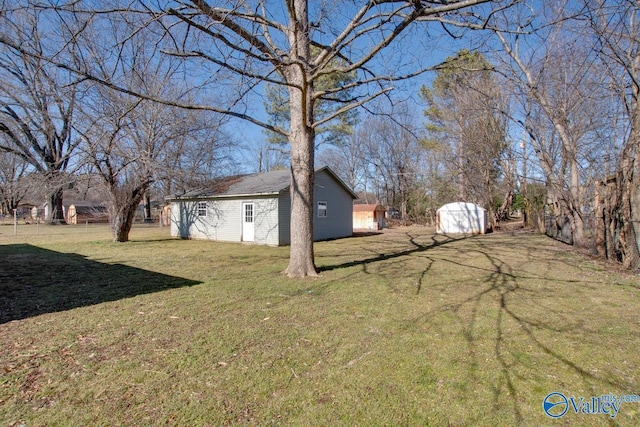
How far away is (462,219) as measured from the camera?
20516 mm

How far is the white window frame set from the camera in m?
16.6

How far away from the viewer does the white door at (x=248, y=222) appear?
1484 centimetres

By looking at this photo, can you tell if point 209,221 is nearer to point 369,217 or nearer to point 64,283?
point 64,283

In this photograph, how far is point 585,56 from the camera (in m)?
8.70

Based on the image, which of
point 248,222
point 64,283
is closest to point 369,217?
point 248,222

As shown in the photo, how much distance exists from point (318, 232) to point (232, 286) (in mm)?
10569

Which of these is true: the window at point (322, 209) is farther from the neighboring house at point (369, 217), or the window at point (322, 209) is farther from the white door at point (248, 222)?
the neighboring house at point (369, 217)

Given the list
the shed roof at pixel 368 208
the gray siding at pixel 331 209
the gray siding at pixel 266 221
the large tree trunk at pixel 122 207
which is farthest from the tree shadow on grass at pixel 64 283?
the shed roof at pixel 368 208

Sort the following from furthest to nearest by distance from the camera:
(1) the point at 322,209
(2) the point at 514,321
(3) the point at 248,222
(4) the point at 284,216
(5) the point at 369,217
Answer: (5) the point at 369,217 → (1) the point at 322,209 → (3) the point at 248,222 → (4) the point at 284,216 → (2) the point at 514,321

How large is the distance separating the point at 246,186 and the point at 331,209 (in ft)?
15.4

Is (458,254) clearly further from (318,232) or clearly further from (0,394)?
(0,394)

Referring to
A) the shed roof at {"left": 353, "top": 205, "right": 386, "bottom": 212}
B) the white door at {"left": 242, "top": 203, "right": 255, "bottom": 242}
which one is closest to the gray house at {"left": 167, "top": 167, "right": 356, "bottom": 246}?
the white door at {"left": 242, "top": 203, "right": 255, "bottom": 242}

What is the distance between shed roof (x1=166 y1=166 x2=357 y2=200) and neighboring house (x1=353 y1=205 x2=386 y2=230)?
8.15m

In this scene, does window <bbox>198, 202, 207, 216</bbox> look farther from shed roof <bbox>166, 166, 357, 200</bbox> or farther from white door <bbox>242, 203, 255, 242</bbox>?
white door <bbox>242, 203, 255, 242</bbox>
